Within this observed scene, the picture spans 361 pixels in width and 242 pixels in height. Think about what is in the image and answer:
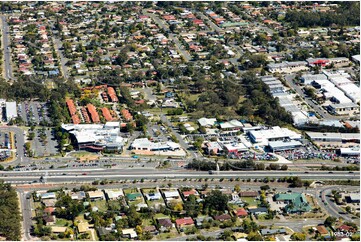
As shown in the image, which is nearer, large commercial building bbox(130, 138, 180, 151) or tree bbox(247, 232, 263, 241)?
tree bbox(247, 232, 263, 241)

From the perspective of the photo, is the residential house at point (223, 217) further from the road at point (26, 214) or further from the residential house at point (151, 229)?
the road at point (26, 214)

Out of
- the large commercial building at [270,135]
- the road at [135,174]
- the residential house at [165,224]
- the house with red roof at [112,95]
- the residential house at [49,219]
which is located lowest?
the house with red roof at [112,95]

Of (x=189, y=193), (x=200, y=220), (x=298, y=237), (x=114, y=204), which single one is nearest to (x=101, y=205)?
(x=114, y=204)

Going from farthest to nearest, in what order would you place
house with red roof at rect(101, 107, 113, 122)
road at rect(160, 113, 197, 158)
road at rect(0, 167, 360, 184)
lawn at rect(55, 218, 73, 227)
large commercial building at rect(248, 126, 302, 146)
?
1. house with red roof at rect(101, 107, 113, 122)
2. large commercial building at rect(248, 126, 302, 146)
3. road at rect(160, 113, 197, 158)
4. road at rect(0, 167, 360, 184)
5. lawn at rect(55, 218, 73, 227)

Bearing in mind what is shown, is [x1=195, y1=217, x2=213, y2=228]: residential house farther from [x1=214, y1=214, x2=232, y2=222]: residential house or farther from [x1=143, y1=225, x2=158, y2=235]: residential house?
[x1=143, y1=225, x2=158, y2=235]: residential house

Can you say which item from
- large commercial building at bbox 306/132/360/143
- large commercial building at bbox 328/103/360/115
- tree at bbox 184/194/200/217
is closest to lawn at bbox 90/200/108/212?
tree at bbox 184/194/200/217

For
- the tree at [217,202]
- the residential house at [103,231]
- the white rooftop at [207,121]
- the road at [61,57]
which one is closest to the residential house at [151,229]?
the residential house at [103,231]
